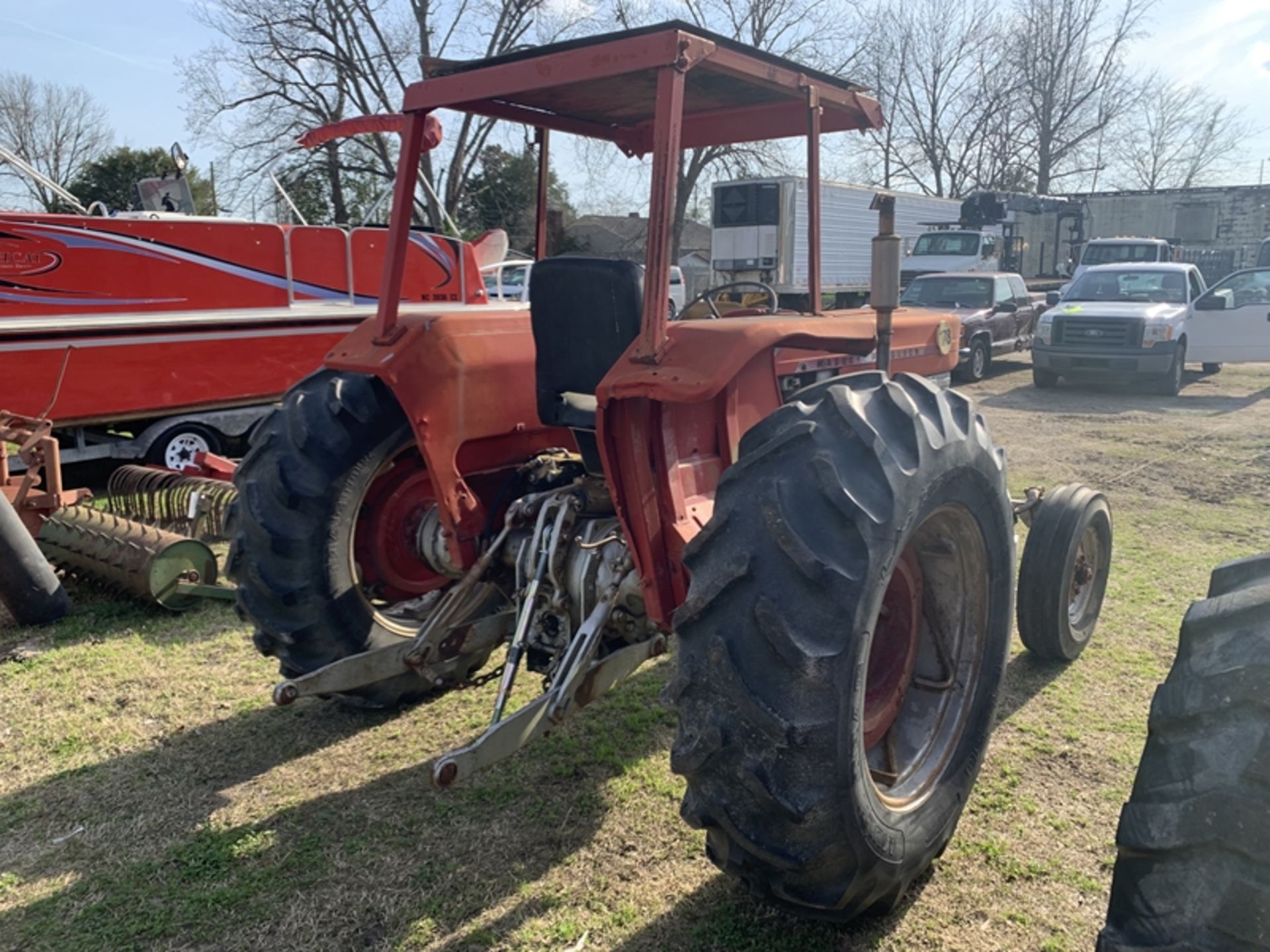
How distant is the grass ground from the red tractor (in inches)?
11.5

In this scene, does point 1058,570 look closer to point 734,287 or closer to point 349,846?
point 734,287

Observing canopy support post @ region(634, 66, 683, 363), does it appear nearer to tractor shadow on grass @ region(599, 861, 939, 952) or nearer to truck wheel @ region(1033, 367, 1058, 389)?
tractor shadow on grass @ region(599, 861, 939, 952)

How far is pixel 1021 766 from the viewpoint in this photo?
354 cm

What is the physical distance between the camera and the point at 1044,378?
14250 mm

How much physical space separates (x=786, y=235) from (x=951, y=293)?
461 cm

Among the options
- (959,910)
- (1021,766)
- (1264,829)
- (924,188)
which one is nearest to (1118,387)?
(1021,766)

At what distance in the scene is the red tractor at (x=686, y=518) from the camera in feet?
7.35

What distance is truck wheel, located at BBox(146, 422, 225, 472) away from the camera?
309 inches

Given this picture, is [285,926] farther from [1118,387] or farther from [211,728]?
[1118,387]

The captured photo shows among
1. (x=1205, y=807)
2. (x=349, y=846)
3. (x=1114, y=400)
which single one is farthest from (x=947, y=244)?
(x=1205, y=807)

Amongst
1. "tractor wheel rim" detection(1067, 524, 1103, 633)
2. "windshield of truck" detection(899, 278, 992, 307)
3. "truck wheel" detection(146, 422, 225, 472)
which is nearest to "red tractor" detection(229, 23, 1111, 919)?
"tractor wheel rim" detection(1067, 524, 1103, 633)

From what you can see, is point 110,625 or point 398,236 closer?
point 398,236

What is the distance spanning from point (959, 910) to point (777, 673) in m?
1.14

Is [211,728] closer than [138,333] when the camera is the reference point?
Yes
